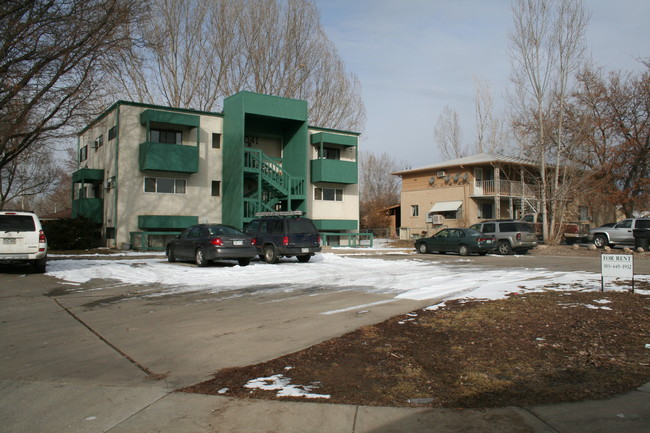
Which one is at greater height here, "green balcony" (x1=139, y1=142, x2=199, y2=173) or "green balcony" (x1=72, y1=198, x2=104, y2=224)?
"green balcony" (x1=139, y1=142, x2=199, y2=173)

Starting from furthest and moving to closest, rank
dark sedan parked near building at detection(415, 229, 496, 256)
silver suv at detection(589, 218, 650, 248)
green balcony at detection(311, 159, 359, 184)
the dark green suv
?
green balcony at detection(311, 159, 359, 184) < silver suv at detection(589, 218, 650, 248) < dark sedan parked near building at detection(415, 229, 496, 256) < the dark green suv

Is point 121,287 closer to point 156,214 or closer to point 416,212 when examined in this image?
point 156,214

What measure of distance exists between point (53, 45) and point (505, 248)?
70.6 ft

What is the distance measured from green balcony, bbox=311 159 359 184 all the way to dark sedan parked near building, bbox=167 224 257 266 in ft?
50.9

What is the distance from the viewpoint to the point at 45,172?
184ft

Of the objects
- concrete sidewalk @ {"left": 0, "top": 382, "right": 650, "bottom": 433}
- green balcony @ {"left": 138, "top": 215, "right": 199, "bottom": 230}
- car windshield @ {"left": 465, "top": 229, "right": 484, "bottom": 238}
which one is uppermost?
green balcony @ {"left": 138, "top": 215, "right": 199, "bottom": 230}

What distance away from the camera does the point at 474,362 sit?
17.9 ft

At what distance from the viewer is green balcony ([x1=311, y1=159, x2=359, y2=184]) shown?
32188mm

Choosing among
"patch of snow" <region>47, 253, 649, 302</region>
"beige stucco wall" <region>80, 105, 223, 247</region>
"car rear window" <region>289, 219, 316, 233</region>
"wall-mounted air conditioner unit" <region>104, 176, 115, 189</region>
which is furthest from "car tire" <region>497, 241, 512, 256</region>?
"wall-mounted air conditioner unit" <region>104, 176, 115, 189</region>

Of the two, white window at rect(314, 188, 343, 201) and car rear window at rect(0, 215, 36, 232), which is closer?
car rear window at rect(0, 215, 36, 232)

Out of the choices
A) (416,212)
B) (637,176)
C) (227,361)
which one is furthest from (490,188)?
(227,361)

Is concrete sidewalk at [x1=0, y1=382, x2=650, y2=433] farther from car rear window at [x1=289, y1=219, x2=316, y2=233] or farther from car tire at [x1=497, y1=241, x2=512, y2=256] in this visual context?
car tire at [x1=497, y1=241, x2=512, y2=256]

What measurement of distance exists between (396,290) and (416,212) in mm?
37637

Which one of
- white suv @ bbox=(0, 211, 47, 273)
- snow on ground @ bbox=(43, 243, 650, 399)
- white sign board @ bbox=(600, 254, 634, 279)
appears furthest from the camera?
white suv @ bbox=(0, 211, 47, 273)
